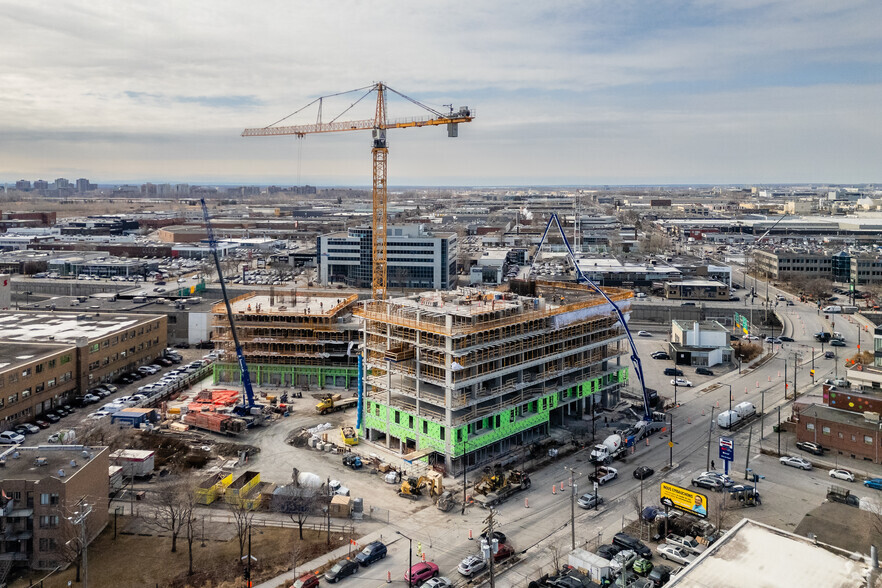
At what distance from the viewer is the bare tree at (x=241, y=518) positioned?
19.0m

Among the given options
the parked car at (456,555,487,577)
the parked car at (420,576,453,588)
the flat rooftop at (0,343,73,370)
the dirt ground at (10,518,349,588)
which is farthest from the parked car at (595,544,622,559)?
the flat rooftop at (0,343,73,370)

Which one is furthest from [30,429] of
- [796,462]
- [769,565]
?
[796,462]

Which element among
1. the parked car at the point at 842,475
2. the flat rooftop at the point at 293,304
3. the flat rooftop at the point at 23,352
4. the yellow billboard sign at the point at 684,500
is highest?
the flat rooftop at the point at 293,304

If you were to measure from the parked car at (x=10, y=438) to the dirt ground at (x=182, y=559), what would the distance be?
10.1 metres

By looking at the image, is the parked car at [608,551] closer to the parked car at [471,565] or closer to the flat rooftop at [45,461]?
the parked car at [471,565]

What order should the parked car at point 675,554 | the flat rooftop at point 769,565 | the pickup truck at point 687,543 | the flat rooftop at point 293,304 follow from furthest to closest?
1. the flat rooftop at point 293,304
2. the pickup truck at point 687,543
3. the parked car at point 675,554
4. the flat rooftop at point 769,565

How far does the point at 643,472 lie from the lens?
2459 centimetres

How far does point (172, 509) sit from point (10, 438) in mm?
13423

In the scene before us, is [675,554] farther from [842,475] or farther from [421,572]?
[842,475]

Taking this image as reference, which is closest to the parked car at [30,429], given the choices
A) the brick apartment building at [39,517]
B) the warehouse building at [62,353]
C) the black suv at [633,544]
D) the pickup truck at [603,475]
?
the warehouse building at [62,353]

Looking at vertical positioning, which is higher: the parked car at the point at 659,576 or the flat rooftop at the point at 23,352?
the flat rooftop at the point at 23,352

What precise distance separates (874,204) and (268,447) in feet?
552

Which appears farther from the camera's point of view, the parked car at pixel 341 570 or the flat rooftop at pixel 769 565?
the parked car at pixel 341 570

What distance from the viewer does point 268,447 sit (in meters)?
28.1
